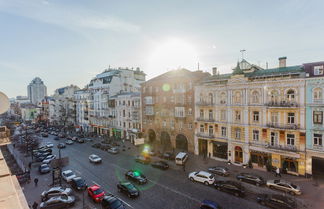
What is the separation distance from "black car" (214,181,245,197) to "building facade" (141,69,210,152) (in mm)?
14913

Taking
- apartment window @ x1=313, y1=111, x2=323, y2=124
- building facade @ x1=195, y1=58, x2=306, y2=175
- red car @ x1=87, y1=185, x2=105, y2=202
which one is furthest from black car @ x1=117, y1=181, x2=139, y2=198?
apartment window @ x1=313, y1=111, x2=323, y2=124

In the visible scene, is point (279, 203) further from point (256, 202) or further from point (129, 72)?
point (129, 72)

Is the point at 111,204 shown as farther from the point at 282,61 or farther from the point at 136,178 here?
the point at 282,61

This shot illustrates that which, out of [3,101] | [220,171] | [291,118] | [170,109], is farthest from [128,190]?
[291,118]

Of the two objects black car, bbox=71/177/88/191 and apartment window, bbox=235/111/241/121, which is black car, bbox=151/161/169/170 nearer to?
black car, bbox=71/177/88/191

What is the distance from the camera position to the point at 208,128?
114 feet

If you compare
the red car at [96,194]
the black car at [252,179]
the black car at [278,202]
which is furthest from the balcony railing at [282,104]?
the red car at [96,194]

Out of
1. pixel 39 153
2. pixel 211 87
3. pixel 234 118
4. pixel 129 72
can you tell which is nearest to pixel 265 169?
pixel 234 118

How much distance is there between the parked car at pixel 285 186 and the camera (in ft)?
67.6

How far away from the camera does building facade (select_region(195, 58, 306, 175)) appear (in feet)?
82.7

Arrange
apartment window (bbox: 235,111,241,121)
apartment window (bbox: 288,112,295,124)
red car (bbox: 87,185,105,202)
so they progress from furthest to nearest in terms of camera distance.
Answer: apartment window (bbox: 235,111,241,121), apartment window (bbox: 288,112,295,124), red car (bbox: 87,185,105,202)

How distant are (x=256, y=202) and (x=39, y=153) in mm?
43465

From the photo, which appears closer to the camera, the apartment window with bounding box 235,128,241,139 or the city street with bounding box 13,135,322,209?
the city street with bounding box 13,135,322,209

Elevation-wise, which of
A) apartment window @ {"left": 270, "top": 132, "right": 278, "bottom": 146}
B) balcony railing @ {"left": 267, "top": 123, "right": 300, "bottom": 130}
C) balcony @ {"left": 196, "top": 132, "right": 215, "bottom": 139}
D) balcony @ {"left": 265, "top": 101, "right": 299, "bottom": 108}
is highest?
balcony @ {"left": 265, "top": 101, "right": 299, "bottom": 108}
